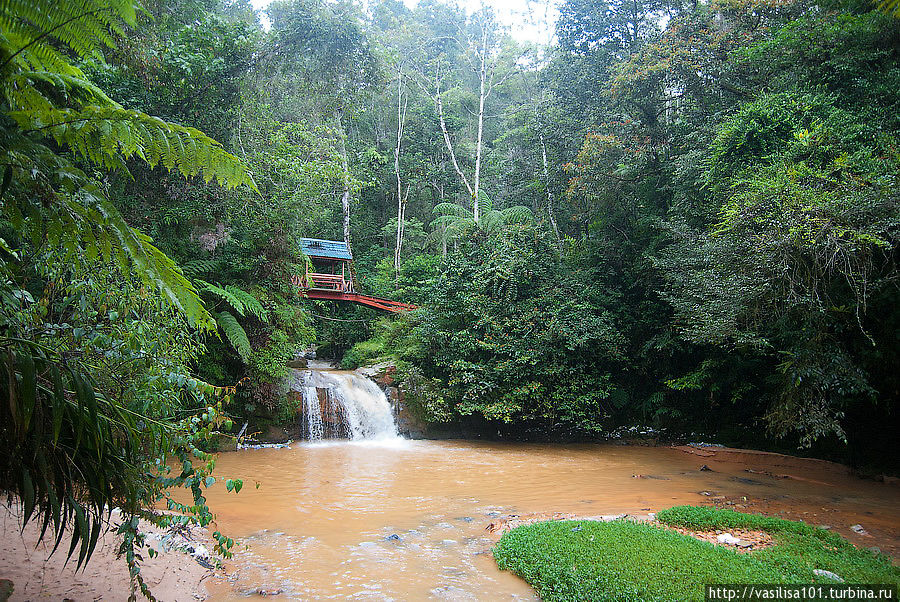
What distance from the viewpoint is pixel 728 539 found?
5.63 metres

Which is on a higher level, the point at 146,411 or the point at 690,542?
the point at 146,411

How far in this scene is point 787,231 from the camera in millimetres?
7457

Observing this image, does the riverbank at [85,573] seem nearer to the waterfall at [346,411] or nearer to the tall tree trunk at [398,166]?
the waterfall at [346,411]

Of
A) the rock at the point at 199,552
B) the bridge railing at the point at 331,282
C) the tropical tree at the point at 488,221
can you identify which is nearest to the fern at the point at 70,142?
the rock at the point at 199,552

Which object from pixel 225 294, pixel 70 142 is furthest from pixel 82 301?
pixel 225 294

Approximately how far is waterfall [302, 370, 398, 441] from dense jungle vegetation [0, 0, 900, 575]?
0.85 metres

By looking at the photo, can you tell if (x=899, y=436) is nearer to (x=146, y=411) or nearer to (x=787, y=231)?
(x=787, y=231)

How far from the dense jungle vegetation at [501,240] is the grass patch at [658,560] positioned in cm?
280

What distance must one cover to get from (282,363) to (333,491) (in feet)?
15.6

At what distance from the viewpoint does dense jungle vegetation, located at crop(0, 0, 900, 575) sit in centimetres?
275

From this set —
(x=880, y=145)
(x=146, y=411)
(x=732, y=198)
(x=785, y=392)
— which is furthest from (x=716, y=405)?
(x=146, y=411)

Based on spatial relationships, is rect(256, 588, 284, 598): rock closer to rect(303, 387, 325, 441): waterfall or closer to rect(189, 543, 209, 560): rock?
rect(189, 543, 209, 560): rock

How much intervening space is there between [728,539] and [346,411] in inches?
396

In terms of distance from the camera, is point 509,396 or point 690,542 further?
point 509,396
